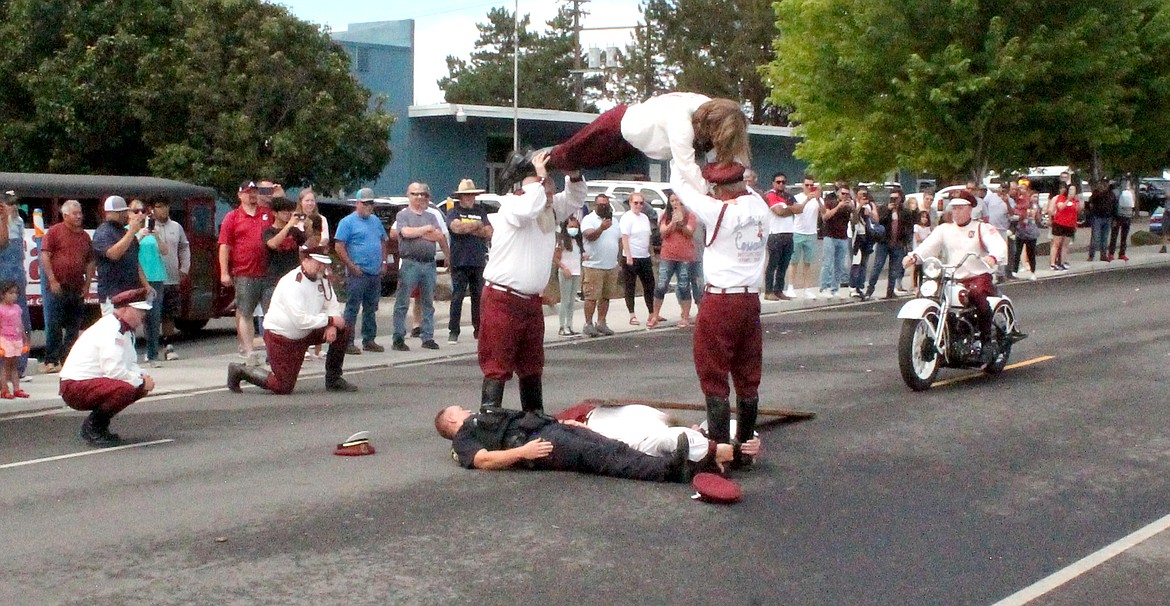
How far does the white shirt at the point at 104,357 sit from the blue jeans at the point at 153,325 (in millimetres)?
4753

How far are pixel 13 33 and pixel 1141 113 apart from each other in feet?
88.6

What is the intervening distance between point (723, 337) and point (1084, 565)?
2.58 m

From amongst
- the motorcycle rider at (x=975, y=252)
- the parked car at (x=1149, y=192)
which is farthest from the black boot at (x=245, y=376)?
the parked car at (x=1149, y=192)

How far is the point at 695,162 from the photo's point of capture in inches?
333

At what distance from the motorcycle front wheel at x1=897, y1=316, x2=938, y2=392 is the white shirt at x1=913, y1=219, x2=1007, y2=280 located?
0.80 metres

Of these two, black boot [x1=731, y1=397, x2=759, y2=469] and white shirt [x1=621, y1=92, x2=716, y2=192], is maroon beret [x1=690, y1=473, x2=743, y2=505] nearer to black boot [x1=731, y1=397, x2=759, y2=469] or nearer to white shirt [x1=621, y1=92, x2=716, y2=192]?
black boot [x1=731, y1=397, x2=759, y2=469]

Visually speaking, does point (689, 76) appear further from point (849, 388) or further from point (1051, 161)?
point (849, 388)

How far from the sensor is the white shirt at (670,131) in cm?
835

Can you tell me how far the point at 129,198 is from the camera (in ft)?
59.1

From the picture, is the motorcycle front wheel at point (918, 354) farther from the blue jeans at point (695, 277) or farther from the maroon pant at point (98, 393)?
the blue jeans at point (695, 277)

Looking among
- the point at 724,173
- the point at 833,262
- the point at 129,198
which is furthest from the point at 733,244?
the point at 833,262

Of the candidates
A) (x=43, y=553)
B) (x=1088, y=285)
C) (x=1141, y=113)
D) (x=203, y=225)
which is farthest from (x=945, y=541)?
(x=1141, y=113)

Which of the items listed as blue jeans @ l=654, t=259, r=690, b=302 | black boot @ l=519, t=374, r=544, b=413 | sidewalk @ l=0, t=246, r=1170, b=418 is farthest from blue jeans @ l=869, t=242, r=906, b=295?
black boot @ l=519, t=374, r=544, b=413

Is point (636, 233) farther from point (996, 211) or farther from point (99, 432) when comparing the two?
point (99, 432)
